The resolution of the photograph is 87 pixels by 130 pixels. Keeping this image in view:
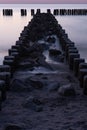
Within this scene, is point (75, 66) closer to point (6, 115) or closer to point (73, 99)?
point (73, 99)

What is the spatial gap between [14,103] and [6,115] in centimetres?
74

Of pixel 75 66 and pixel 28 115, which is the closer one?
pixel 28 115

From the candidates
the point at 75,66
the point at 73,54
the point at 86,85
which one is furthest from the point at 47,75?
the point at 86,85

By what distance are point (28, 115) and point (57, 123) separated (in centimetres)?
57

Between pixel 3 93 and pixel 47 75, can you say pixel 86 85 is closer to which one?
pixel 3 93

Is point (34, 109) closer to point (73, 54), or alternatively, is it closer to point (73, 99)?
point (73, 99)

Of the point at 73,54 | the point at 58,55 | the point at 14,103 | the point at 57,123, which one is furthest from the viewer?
the point at 58,55

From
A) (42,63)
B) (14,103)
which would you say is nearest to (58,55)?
(42,63)

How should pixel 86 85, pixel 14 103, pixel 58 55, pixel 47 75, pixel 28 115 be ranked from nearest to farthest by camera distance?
pixel 28 115 < pixel 14 103 < pixel 86 85 < pixel 47 75 < pixel 58 55

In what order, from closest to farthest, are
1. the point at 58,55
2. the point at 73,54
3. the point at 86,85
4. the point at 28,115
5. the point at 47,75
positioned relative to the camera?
the point at 28,115
the point at 86,85
the point at 47,75
the point at 73,54
the point at 58,55

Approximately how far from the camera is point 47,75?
32.2ft

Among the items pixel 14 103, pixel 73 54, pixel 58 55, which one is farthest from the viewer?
pixel 58 55

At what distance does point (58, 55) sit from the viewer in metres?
13.9

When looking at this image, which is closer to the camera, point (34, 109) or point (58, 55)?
point (34, 109)
